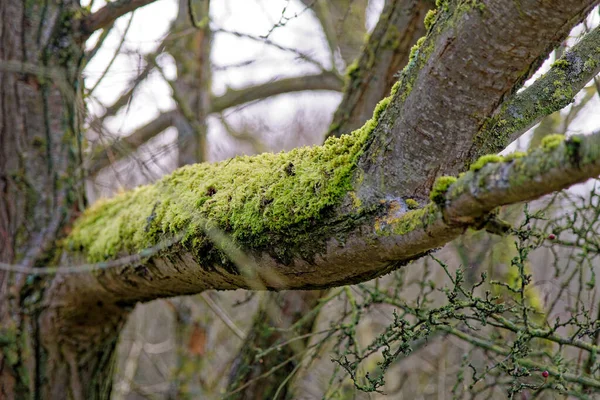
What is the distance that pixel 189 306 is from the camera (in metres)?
4.77

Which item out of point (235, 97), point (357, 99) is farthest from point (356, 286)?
point (235, 97)

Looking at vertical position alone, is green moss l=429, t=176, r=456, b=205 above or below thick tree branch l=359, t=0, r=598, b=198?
below

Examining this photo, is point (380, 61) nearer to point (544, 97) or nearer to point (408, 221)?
point (544, 97)

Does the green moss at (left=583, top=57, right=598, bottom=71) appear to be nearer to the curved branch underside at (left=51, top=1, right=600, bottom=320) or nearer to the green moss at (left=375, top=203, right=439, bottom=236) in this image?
the curved branch underside at (left=51, top=1, right=600, bottom=320)

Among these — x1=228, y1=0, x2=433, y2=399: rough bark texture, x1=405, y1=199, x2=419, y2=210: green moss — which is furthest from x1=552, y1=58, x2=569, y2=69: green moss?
x1=228, y1=0, x2=433, y2=399: rough bark texture

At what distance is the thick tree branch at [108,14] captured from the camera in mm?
2559

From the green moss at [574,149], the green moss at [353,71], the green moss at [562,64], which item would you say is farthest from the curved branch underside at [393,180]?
the green moss at [353,71]

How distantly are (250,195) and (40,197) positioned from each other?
1.84 metres

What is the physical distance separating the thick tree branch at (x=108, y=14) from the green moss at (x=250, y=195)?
1013 millimetres

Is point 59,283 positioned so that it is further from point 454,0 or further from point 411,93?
point 454,0

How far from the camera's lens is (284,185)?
148 cm

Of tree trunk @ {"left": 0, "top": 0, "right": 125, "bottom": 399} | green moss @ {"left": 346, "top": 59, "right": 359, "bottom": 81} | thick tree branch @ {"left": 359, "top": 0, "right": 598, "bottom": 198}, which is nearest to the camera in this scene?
thick tree branch @ {"left": 359, "top": 0, "right": 598, "bottom": 198}

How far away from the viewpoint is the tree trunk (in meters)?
2.69

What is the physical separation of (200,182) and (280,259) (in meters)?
0.55
